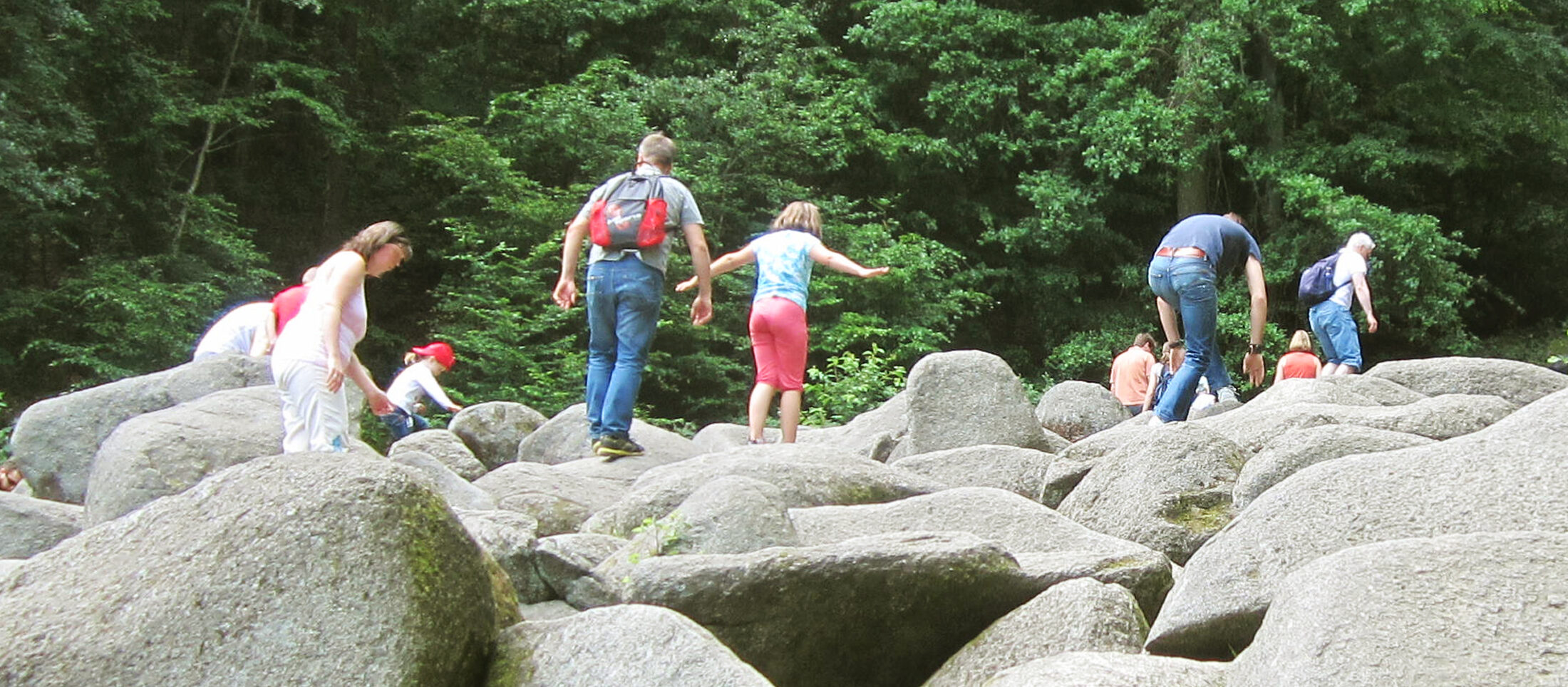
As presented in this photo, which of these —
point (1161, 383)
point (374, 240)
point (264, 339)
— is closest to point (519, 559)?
point (374, 240)

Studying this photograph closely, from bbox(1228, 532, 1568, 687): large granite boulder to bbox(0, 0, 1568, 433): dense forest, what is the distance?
13836mm

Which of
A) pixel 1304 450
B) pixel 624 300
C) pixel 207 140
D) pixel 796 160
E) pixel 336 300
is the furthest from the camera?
pixel 207 140

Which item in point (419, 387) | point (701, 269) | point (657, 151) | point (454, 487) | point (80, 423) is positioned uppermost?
point (657, 151)

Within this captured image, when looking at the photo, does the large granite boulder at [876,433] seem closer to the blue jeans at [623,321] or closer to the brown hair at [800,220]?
the brown hair at [800,220]

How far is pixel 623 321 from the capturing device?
7465 millimetres

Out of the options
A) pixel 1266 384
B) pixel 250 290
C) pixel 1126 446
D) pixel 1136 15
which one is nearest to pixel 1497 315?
pixel 1266 384

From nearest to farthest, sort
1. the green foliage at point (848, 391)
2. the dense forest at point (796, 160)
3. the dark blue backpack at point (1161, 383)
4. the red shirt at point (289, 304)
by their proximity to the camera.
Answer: the red shirt at point (289, 304)
the dark blue backpack at point (1161, 383)
the green foliage at point (848, 391)
the dense forest at point (796, 160)

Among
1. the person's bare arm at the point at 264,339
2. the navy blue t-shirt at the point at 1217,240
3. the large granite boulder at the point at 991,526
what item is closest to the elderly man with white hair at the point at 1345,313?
the navy blue t-shirt at the point at 1217,240

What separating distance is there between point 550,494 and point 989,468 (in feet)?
6.29

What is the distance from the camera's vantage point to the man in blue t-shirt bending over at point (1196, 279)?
324 inches

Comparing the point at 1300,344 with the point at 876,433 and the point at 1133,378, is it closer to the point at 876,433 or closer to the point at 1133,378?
the point at 1133,378

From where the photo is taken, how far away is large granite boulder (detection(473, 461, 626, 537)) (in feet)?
20.4

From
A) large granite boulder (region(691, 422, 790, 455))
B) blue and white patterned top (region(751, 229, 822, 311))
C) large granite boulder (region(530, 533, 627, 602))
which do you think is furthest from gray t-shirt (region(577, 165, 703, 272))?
large granite boulder (region(530, 533, 627, 602))

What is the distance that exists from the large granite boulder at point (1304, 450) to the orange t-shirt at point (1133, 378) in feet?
25.5
